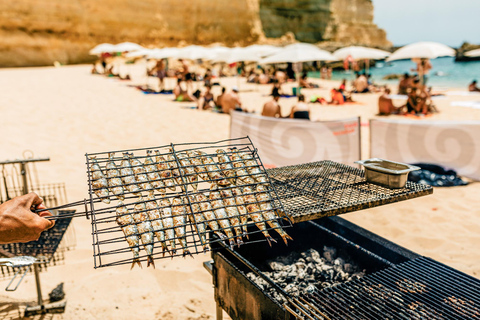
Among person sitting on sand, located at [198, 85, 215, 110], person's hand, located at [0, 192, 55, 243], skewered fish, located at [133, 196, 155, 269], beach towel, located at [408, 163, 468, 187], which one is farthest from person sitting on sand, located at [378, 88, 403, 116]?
person's hand, located at [0, 192, 55, 243]

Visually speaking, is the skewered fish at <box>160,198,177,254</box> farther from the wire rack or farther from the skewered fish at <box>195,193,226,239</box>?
the skewered fish at <box>195,193,226,239</box>

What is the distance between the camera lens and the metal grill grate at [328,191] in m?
3.01

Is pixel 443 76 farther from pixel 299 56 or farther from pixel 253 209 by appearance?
pixel 253 209

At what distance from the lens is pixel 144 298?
4.47m

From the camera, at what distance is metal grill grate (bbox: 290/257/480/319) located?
2.61 m

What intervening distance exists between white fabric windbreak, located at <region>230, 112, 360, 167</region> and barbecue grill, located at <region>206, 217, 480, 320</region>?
3583mm

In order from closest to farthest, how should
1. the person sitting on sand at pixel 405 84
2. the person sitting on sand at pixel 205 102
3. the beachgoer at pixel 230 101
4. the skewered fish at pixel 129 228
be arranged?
the skewered fish at pixel 129 228 → the beachgoer at pixel 230 101 → the person sitting on sand at pixel 205 102 → the person sitting on sand at pixel 405 84

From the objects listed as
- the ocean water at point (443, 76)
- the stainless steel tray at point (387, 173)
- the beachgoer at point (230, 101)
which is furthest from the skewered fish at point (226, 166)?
the ocean water at point (443, 76)

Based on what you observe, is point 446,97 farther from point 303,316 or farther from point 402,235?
point 303,316

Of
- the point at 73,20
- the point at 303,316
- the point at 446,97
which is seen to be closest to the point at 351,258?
the point at 303,316

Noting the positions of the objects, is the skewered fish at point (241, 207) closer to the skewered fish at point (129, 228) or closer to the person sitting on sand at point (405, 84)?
the skewered fish at point (129, 228)

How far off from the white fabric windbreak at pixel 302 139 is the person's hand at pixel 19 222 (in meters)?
5.52

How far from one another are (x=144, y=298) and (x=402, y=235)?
13.6ft

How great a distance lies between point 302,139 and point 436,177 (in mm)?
3070
